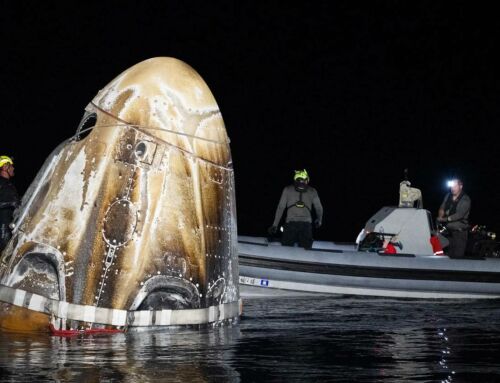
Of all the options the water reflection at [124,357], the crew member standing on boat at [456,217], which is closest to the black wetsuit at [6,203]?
the water reflection at [124,357]

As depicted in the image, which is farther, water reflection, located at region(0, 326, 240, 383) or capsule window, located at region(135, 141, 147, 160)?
capsule window, located at region(135, 141, 147, 160)

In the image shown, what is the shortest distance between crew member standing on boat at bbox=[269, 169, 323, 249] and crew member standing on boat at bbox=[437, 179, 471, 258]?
1.82 metres

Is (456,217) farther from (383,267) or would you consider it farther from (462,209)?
(383,267)

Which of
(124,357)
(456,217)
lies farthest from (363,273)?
(124,357)

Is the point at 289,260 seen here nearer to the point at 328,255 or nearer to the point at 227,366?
the point at 328,255

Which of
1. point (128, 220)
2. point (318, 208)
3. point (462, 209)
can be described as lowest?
point (128, 220)

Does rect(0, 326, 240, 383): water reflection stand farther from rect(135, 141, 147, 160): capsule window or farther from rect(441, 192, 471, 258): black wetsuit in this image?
rect(441, 192, 471, 258): black wetsuit

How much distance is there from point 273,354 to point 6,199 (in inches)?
165

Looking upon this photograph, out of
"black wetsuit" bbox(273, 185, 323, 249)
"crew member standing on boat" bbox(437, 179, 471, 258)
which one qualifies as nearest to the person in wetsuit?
"black wetsuit" bbox(273, 185, 323, 249)

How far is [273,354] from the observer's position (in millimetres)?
8055

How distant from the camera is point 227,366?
7426 millimetres

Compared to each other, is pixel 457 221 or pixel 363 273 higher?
pixel 457 221

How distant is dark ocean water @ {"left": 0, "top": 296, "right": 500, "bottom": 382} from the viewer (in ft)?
23.2

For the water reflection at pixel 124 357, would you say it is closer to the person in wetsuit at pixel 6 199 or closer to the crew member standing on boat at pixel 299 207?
the person in wetsuit at pixel 6 199
